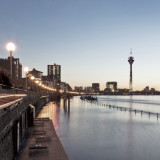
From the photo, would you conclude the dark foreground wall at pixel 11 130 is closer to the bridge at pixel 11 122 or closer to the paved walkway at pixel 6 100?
the bridge at pixel 11 122

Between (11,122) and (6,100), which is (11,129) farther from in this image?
(11,122)

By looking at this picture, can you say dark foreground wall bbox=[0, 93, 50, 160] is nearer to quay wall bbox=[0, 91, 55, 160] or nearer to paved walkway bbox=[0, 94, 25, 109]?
quay wall bbox=[0, 91, 55, 160]

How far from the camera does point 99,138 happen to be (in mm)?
39188

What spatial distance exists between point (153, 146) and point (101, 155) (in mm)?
9219

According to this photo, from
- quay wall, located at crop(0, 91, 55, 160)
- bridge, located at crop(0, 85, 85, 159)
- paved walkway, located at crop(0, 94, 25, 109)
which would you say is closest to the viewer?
paved walkway, located at crop(0, 94, 25, 109)

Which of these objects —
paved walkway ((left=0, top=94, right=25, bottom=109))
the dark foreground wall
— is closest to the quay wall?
the dark foreground wall

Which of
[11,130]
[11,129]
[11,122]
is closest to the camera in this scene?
[11,122]

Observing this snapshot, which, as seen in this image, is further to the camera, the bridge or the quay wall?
the quay wall

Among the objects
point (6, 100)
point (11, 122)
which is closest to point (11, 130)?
point (6, 100)

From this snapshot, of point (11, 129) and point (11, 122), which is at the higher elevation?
point (11, 122)

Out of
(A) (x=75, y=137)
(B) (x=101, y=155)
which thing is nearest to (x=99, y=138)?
(A) (x=75, y=137)

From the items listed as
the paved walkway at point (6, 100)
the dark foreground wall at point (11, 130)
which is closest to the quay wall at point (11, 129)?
the dark foreground wall at point (11, 130)

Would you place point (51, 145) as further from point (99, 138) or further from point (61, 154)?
point (99, 138)

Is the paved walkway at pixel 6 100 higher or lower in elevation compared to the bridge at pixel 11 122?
higher
